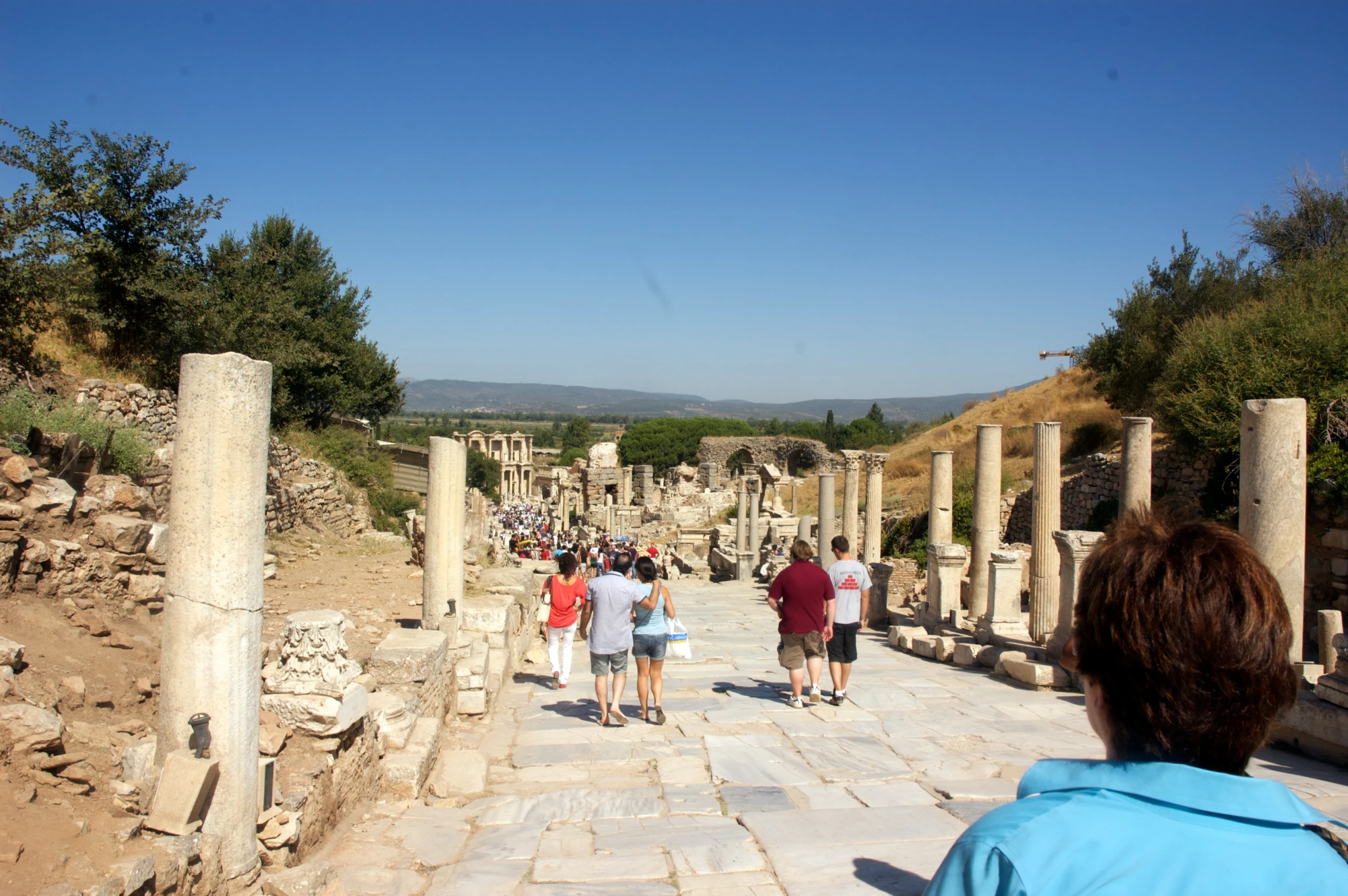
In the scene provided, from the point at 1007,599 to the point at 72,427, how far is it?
463 inches

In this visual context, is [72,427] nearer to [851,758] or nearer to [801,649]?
[801,649]

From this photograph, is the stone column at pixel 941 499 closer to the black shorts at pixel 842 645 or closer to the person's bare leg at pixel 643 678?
the black shorts at pixel 842 645

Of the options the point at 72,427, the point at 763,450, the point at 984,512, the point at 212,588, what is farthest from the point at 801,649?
the point at 763,450

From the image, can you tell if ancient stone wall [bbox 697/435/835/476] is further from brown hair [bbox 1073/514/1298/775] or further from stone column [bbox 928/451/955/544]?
brown hair [bbox 1073/514/1298/775]

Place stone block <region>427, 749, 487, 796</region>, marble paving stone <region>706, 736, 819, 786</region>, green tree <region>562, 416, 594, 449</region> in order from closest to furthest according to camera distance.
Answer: stone block <region>427, 749, 487, 796</region>, marble paving stone <region>706, 736, 819, 786</region>, green tree <region>562, 416, 594, 449</region>

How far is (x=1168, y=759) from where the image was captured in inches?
55.2

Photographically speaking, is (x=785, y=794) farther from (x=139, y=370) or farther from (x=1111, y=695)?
(x=139, y=370)

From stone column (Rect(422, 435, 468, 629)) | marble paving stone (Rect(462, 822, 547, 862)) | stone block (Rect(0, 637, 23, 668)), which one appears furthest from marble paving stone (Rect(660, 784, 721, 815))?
stone column (Rect(422, 435, 468, 629))

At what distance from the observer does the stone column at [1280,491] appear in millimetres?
7371

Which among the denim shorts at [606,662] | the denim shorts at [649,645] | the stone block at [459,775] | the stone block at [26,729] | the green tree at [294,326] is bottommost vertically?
the stone block at [459,775]

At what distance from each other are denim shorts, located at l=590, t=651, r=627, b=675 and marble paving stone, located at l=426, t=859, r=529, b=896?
10.6 ft

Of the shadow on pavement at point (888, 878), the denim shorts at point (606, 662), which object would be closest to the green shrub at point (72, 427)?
the denim shorts at point (606, 662)

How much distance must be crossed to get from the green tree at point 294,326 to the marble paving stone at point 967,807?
16.1 meters

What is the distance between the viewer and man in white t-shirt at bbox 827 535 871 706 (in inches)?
325
